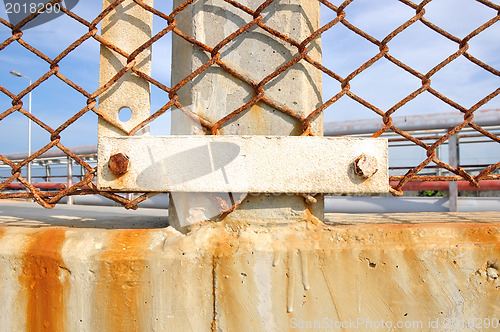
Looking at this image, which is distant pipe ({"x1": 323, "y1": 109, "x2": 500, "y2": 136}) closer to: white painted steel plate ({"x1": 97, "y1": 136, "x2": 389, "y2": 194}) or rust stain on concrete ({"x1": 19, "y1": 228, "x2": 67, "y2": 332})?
white painted steel plate ({"x1": 97, "y1": 136, "x2": 389, "y2": 194})

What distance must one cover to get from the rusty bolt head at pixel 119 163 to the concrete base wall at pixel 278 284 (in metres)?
0.24

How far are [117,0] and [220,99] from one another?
467 millimetres

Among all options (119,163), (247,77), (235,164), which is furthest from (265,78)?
(119,163)

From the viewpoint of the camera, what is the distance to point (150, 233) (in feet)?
3.37

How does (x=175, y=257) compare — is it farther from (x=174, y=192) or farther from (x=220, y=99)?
(x=220, y=99)

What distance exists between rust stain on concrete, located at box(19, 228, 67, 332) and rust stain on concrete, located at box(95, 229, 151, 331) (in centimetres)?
13

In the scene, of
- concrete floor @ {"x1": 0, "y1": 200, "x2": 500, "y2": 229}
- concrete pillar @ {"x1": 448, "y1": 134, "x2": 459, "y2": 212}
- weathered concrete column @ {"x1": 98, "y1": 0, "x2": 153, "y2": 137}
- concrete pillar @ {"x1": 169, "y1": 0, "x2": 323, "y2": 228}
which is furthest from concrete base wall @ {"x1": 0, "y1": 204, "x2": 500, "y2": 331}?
concrete pillar @ {"x1": 448, "y1": 134, "x2": 459, "y2": 212}

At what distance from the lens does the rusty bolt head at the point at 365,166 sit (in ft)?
3.18

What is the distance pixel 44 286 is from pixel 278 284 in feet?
2.35

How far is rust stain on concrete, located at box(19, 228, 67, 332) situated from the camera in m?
0.98

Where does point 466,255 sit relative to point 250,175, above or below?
below

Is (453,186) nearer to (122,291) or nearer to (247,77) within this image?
(247,77)

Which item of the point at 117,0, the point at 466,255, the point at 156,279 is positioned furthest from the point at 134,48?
the point at 466,255

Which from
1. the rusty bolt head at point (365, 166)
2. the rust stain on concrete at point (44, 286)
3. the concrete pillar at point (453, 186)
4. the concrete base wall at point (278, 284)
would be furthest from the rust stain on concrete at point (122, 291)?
the concrete pillar at point (453, 186)
